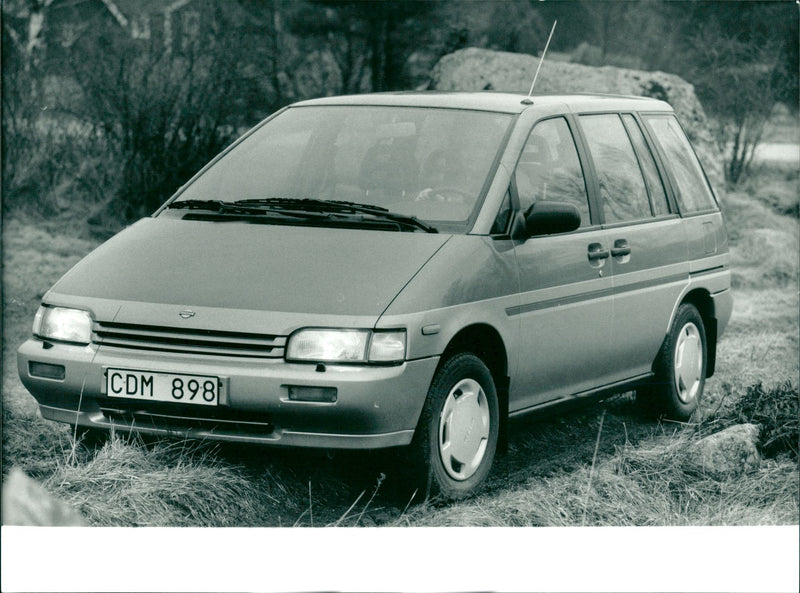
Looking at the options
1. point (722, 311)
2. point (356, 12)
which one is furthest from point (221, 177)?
point (356, 12)

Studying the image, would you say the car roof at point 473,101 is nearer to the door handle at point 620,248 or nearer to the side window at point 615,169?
the side window at point 615,169

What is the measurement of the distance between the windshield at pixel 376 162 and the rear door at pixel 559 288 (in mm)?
249

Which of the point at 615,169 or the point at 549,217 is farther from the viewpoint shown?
the point at 615,169

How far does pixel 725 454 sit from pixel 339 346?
2390mm

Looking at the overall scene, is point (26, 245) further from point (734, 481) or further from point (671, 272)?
point (734, 481)

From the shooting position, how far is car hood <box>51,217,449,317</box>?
5.06 m

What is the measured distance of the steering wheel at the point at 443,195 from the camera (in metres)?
5.65

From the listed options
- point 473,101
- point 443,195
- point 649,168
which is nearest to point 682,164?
point 649,168

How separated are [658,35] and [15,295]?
6047 mm

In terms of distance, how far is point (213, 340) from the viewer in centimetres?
500

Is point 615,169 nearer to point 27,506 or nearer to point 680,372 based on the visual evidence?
point 680,372

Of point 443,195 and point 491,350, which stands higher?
point 443,195

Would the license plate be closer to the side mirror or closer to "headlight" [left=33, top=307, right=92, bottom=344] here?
"headlight" [left=33, top=307, right=92, bottom=344]

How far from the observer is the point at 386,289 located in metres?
5.05
